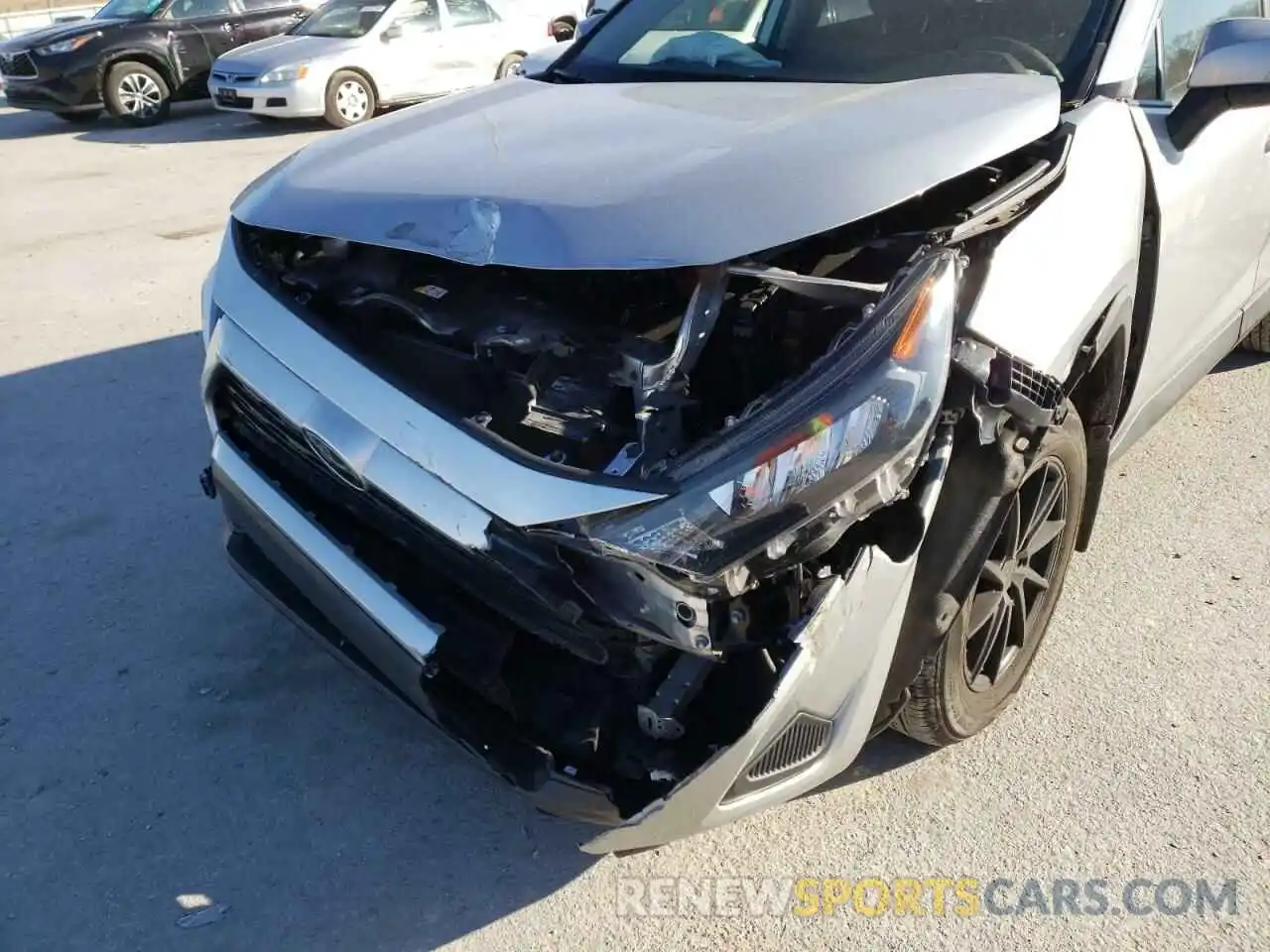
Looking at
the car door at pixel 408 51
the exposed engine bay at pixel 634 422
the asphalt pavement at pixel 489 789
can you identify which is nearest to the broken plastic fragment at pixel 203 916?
the asphalt pavement at pixel 489 789

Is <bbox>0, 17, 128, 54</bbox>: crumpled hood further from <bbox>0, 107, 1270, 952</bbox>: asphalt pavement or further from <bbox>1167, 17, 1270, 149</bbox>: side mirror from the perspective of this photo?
<bbox>1167, 17, 1270, 149</bbox>: side mirror

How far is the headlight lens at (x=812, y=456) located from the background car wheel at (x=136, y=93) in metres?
12.4

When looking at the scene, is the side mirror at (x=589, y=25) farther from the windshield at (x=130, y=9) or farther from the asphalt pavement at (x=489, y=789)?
the windshield at (x=130, y=9)

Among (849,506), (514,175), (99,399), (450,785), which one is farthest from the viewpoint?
(99,399)

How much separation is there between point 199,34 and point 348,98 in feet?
8.43

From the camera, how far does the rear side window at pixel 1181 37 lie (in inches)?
114

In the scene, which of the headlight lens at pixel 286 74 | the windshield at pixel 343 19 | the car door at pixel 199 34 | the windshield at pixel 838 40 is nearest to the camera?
the windshield at pixel 838 40

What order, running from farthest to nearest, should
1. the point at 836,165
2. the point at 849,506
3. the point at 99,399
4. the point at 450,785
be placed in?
the point at 99,399 < the point at 450,785 < the point at 836,165 < the point at 849,506

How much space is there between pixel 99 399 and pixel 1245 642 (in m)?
4.38

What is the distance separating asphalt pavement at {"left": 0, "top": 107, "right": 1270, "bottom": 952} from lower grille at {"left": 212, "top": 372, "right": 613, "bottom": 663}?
291mm

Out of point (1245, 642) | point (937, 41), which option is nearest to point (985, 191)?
point (937, 41)

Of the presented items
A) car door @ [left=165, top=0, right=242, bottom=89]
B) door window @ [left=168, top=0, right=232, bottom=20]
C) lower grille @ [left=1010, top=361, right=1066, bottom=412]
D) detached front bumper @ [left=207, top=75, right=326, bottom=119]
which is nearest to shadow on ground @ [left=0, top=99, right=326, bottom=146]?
detached front bumper @ [left=207, top=75, right=326, bottom=119]

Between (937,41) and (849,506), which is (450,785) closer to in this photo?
(849,506)

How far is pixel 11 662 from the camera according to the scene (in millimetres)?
3055
